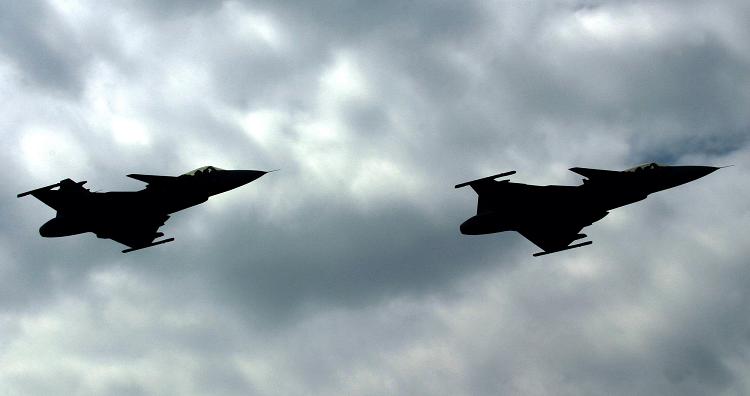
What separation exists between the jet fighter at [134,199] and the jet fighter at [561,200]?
53.7ft

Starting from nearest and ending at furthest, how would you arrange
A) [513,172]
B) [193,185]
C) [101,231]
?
1. [513,172]
2. [193,185]
3. [101,231]

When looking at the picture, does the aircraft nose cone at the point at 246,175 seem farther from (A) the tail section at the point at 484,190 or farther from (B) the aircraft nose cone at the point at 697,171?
(B) the aircraft nose cone at the point at 697,171

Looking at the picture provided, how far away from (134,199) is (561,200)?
30093 mm

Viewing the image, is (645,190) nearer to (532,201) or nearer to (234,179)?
(532,201)

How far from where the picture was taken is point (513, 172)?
230ft

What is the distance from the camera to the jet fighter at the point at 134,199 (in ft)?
245

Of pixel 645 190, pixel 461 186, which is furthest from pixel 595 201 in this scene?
pixel 461 186

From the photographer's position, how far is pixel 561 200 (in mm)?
74375

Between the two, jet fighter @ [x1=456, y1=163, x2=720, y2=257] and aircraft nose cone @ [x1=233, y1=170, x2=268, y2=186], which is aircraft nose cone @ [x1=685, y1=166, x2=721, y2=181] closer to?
jet fighter @ [x1=456, y1=163, x2=720, y2=257]

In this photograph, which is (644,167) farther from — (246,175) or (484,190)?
(246,175)

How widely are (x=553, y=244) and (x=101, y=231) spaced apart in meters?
33.9

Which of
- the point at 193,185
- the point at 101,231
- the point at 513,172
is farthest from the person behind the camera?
the point at 101,231

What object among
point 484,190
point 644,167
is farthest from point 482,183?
point 644,167

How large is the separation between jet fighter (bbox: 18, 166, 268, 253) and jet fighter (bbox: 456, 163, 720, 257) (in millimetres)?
16381
